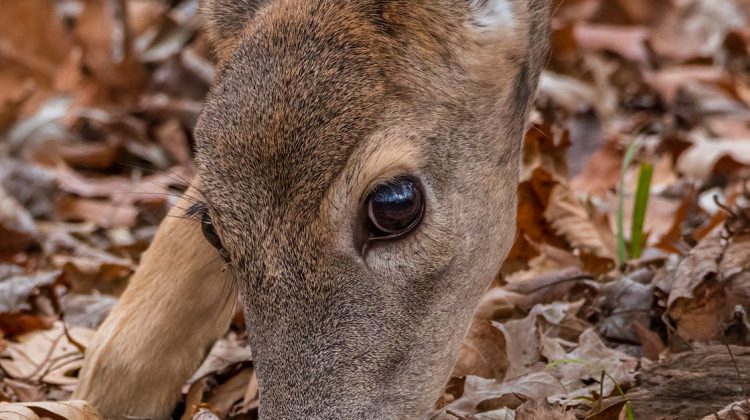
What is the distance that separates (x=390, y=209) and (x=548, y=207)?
1.96 meters

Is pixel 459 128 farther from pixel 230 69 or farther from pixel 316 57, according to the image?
pixel 230 69

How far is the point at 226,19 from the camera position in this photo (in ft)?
13.0

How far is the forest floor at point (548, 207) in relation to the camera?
389 cm

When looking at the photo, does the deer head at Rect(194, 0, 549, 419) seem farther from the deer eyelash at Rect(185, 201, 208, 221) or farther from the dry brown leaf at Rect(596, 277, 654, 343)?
the dry brown leaf at Rect(596, 277, 654, 343)

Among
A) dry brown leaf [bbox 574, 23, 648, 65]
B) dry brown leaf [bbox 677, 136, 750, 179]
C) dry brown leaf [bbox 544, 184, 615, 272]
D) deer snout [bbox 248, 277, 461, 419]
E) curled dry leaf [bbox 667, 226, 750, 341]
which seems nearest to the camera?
deer snout [bbox 248, 277, 461, 419]

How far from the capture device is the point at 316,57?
10.9ft

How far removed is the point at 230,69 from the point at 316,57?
0.32 metres

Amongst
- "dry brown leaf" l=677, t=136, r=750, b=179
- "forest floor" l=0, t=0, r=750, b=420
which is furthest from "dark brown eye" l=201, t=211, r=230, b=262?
"dry brown leaf" l=677, t=136, r=750, b=179

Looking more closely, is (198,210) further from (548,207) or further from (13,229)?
(13,229)

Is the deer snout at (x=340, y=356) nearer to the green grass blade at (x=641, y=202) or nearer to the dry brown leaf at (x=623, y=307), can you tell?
the dry brown leaf at (x=623, y=307)

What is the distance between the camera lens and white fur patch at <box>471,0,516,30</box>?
141 inches

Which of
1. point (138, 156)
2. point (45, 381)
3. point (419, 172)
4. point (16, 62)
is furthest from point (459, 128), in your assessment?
point (16, 62)

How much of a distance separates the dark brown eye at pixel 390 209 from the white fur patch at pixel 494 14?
2.07 feet

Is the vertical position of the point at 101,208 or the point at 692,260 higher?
the point at 692,260
